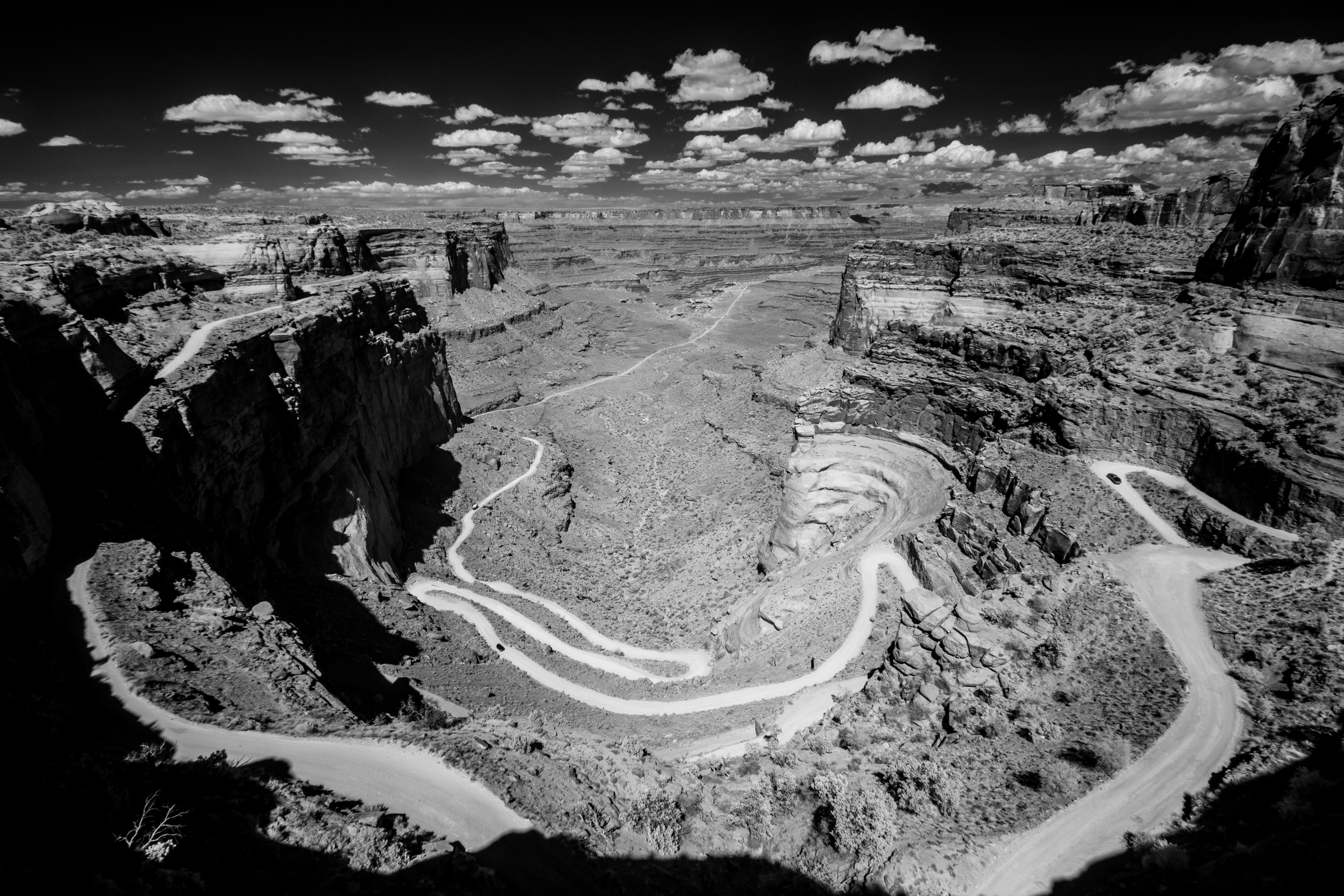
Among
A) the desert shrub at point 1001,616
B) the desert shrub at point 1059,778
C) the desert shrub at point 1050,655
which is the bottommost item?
the desert shrub at point 1059,778

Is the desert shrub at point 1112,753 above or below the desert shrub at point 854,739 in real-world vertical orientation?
above

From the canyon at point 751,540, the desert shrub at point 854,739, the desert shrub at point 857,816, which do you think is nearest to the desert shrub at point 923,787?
the canyon at point 751,540

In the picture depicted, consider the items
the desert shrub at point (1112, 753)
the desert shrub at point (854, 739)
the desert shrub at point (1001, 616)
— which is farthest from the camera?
the desert shrub at point (1001, 616)

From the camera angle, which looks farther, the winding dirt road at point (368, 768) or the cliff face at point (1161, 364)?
the cliff face at point (1161, 364)

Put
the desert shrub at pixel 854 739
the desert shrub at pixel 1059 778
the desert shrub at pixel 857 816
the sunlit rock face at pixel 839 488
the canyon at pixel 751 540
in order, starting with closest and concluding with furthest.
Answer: the desert shrub at pixel 857 816 < the desert shrub at pixel 1059 778 < the canyon at pixel 751 540 < the desert shrub at pixel 854 739 < the sunlit rock face at pixel 839 488

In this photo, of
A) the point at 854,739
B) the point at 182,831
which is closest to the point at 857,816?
the point at 854,739

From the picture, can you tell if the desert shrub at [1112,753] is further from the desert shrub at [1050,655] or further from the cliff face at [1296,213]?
the cliff face at [1296,213]

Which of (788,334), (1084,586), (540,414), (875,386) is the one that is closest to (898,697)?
(1084,586)

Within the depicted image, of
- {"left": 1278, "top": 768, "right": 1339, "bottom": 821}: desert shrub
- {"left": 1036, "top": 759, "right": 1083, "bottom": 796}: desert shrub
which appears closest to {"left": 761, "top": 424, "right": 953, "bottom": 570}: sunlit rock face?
{"left": 1036, "top": 759, "right": 1083, "bottom": 796}: desert shrub
